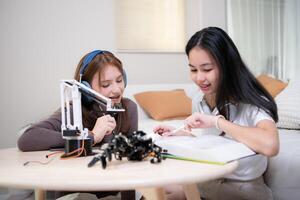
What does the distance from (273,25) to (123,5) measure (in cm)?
184

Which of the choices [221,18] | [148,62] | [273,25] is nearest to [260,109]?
[148,62]

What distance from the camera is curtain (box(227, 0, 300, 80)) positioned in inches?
136

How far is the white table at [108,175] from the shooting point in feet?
1.95

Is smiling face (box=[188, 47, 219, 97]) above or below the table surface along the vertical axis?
above

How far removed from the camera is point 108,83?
48.5 inches

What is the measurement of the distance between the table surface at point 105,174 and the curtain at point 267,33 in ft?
9.76

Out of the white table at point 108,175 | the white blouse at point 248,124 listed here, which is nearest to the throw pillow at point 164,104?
the white blouse at point 248,124

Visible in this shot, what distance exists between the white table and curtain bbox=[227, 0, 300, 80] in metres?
2.98

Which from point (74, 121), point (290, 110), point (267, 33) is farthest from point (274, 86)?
point (74, 121)

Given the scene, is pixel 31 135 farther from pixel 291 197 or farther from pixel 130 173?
pixel 291 197

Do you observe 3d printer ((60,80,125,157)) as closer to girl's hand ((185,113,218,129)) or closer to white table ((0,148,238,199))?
white table ((0,148,238,199))

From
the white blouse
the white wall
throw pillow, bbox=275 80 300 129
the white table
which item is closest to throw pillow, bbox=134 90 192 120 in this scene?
the white wall

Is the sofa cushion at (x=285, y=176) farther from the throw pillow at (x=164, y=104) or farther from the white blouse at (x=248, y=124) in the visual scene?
the throw pillow at (x=164, y=104)

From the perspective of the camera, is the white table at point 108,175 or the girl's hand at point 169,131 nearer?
the white table at point 108,175
